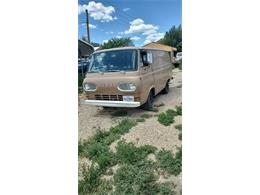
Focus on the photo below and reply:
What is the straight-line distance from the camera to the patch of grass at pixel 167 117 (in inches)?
79.0

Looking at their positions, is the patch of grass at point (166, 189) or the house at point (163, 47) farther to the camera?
the house at point (163, 47)

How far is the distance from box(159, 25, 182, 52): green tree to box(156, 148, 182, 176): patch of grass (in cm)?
76

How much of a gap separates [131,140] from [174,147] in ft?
1.06

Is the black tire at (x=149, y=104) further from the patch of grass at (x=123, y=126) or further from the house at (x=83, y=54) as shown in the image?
the house at (x=83, y=54)

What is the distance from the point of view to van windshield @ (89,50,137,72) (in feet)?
6.58

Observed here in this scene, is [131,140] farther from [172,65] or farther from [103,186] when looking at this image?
[172,65]

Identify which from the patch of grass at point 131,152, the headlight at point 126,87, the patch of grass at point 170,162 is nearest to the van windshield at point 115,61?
the headlight at point 126,87

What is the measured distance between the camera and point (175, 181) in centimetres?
188

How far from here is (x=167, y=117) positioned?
2031mm

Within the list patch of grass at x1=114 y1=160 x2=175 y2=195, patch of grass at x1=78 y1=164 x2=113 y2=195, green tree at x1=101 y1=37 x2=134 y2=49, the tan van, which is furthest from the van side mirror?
patch of grass at x1=78 y1=164 x2=113 y2=195

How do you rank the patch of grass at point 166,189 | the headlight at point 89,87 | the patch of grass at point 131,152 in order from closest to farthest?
the patch of grass at point 166,189, the patch of grass at point 131,152, the headlight at point 89,87

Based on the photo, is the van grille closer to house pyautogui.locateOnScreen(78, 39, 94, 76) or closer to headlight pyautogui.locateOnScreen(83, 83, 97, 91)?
headlight pyautogui.locateOnScreen(83, 83, 97, 91)
